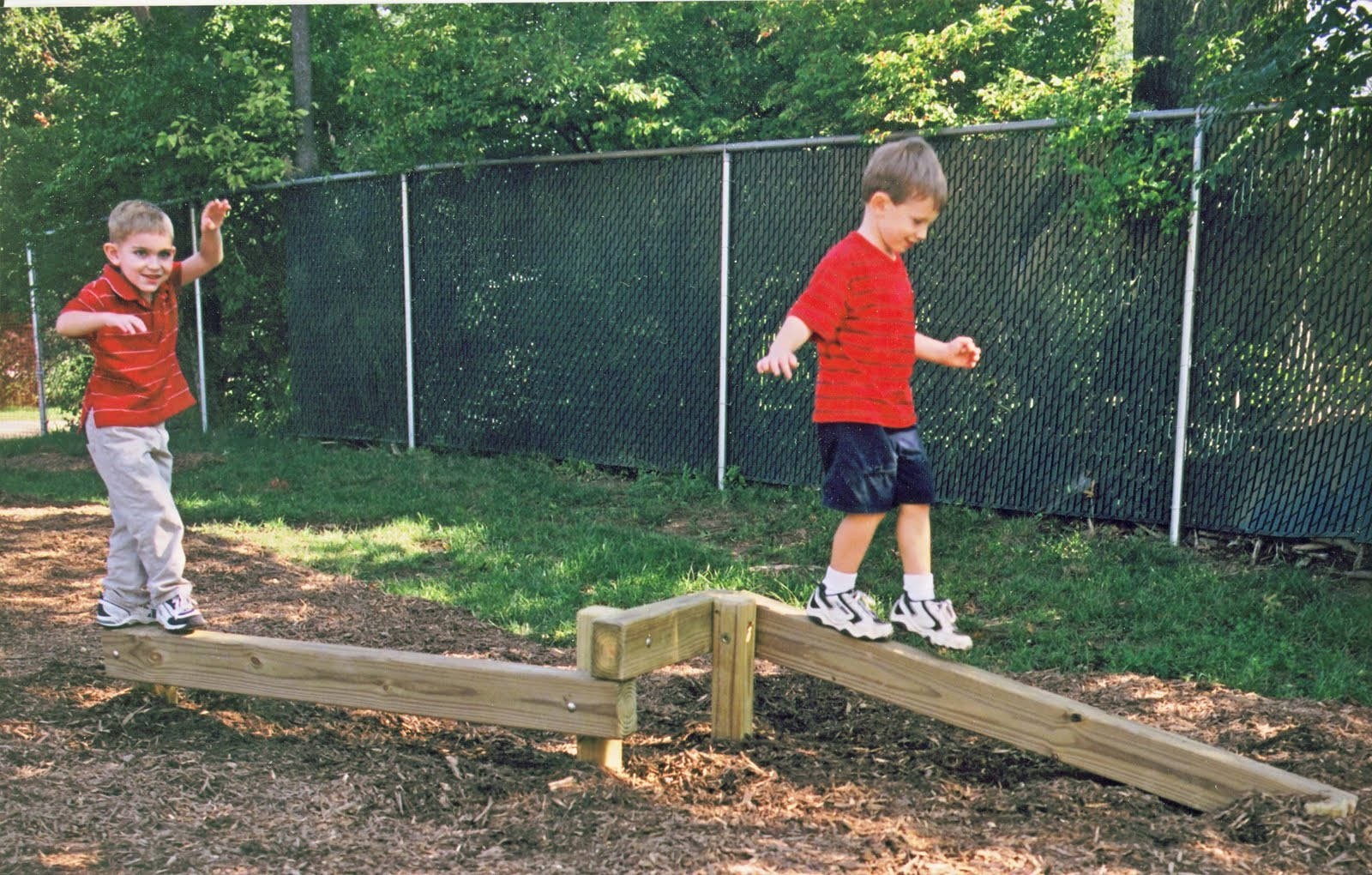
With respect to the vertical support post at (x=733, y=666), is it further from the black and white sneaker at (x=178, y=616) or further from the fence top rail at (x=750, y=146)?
the fence top rail at (x=750, y=146)

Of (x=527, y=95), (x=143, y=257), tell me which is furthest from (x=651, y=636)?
(x=527, y=95)

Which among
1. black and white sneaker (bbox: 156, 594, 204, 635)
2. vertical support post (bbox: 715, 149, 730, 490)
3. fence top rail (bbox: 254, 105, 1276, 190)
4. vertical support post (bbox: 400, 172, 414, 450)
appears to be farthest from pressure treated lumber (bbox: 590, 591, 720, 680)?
vertical support post (bbox: 400, 172, 414, 450)

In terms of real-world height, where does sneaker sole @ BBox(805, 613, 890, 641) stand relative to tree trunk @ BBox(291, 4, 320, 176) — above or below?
below

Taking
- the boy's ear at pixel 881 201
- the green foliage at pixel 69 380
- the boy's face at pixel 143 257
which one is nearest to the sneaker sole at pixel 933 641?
the boy's ear at pixel 881 201

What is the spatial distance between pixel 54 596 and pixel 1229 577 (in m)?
6.16

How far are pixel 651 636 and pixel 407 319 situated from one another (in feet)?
25.2

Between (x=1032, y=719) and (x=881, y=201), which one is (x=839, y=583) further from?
(x=881, y=201)

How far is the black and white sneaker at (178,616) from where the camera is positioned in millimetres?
4211

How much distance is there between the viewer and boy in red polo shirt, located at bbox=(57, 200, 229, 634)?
4175 mm

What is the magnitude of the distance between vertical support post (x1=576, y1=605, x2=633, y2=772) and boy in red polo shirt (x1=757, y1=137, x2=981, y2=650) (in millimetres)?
773

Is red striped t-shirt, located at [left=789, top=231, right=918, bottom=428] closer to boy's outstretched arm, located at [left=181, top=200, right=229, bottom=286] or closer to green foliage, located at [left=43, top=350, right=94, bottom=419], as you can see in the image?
boy's outstretched arm, located at [left=181, top=200, right=229, bottom=286]

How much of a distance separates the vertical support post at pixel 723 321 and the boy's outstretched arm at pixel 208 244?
4423 millimetres

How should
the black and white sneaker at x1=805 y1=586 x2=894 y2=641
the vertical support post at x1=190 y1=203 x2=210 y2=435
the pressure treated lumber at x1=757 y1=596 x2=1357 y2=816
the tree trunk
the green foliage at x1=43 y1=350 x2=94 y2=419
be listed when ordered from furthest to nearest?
the green foliage at x1=43 y1=350 x2=94 y2=419, the tree trunk, the vertical support post at x1=190 y1=203 x2=210 y2=435, the black and white sneaker at x1=805 y1=586 x2=894 y2=641, the pressure treated lumber at x1=757 y1=596 x2=1357 y2=816

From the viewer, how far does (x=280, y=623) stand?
18.9ft
